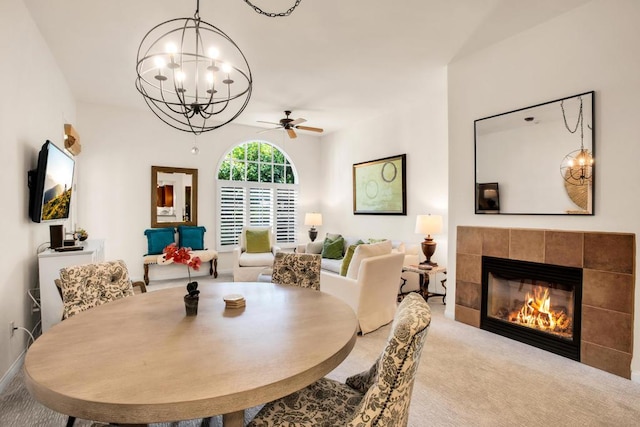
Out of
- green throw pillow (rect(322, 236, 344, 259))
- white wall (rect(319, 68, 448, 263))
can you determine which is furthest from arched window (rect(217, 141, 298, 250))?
green throw pillow (rect(322, 236, 344, 259))

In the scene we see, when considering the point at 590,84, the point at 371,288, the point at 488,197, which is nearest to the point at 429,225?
the point at 488,197

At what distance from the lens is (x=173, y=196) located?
5.87 metres

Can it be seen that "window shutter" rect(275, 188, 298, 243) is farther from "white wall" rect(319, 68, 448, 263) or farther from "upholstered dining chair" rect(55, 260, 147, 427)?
"upholstered dining chair" rect(55, 260, 147, 427)

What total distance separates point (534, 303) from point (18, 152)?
186 inches

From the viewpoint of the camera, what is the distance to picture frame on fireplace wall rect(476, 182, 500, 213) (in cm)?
333

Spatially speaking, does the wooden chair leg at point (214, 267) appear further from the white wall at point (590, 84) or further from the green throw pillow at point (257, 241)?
the white wall at point (590, 84)

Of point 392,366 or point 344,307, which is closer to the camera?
point 392,366

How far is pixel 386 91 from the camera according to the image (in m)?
4.69

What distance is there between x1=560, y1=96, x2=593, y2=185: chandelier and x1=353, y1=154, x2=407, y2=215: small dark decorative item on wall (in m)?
2.66

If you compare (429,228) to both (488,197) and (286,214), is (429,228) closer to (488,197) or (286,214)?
(488,197)

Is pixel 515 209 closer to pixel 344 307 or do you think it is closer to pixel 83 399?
pixel 344 307

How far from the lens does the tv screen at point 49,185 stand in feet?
9.23

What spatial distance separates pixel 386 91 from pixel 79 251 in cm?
417

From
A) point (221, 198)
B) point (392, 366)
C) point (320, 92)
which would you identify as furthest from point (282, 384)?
point (221, 198)
